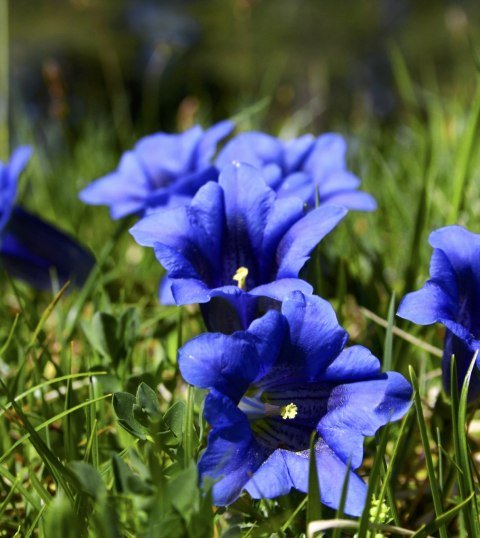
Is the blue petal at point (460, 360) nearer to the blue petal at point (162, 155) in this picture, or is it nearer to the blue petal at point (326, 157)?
the blue petal at point (326, 157)

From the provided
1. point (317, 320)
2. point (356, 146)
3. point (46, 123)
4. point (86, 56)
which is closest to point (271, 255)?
point (317, 320)

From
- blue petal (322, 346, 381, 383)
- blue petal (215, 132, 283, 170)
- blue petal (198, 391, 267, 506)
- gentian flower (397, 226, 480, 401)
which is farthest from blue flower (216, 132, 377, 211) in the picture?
blue petal (198, 391, 267, 506)

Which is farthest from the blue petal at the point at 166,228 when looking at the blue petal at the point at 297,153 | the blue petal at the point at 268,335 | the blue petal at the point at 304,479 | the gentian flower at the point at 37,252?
the gentian flower at the point at 37,252

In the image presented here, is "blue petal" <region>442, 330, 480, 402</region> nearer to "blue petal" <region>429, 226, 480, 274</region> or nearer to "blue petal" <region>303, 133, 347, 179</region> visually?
"blue petal" <region>429, 226, 480, 274</region>

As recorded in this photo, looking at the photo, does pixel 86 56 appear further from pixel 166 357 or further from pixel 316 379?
pixel 316 379

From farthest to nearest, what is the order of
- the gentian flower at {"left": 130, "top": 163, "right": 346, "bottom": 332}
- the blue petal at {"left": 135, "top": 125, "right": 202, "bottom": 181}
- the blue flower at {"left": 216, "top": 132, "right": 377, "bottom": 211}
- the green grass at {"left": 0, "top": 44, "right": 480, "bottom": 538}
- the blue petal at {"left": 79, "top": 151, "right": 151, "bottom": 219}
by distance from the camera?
the blue petal at {"left": 135, "top": 125, "right": 202, "bottom": 181}
the blue petal at {"left": 79, "top": 151, "right": 151, "bottom": 219}
the blue flower at {"left": 216, "top": 132, "right": 377, "bottom": 211}
the gentian flower at {"left": 130, "top": 163, "right": 346, "bottom": 332}
the green grass at {"left": 0, "top": 44, "right": 480, "bottom": 538}

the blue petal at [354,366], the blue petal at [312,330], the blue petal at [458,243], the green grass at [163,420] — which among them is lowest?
the green grass at [163,420]
